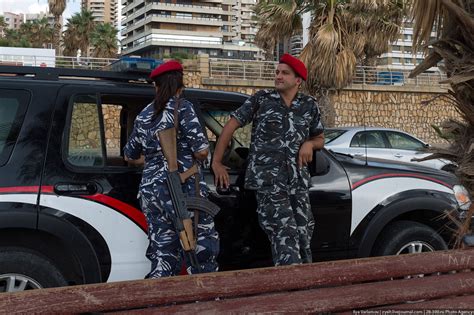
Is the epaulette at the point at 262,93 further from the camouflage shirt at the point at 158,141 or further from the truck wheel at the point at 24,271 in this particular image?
the truck wheel at the point at 24,271

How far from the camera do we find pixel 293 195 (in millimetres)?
3590

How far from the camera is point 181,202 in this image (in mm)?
3109

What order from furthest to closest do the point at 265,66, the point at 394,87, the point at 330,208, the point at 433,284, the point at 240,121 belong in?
the point at 394,87, the point at 265,66, the point at 330,208, the point at 240,121, the point at 433,284

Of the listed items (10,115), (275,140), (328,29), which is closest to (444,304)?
(275,140)

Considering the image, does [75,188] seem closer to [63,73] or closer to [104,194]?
[104,194]

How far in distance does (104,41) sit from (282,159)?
47.3 m

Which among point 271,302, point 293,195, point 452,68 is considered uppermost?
point 452,68

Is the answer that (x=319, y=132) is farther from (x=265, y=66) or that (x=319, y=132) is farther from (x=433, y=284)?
(x=265, y=66)

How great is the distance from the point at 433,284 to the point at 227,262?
1.49 m

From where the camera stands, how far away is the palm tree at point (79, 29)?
50.3 meters

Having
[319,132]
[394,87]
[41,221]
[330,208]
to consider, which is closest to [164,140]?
[41,221]

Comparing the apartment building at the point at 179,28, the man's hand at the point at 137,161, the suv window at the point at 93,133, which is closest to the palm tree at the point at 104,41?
the apartment building at the point at 179,28

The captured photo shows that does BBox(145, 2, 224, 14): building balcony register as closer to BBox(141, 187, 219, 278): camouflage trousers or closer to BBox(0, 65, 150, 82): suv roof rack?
BBox(0, 65, 150, 82): suv roof rack

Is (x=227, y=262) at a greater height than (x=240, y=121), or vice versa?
(x=240, y=121)
